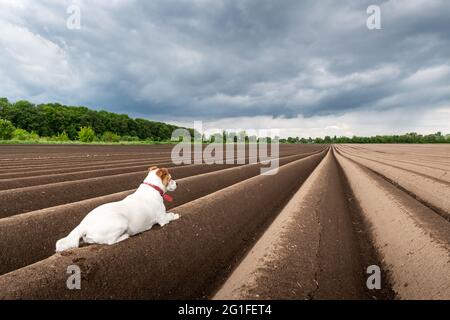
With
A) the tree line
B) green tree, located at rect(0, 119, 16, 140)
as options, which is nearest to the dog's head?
green tree, located at rect(0, 119, 16, 140)

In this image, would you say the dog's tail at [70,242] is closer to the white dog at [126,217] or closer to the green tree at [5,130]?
the white dog at [126,217]

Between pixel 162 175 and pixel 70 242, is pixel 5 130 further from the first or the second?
pixel 70 242

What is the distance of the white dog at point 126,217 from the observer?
3391 mm

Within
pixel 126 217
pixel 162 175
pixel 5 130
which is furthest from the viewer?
pixel 5 130

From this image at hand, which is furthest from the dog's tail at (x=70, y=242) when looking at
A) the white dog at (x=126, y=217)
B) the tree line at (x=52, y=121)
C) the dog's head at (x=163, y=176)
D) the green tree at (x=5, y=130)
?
the tree line at (x=52, y=121)

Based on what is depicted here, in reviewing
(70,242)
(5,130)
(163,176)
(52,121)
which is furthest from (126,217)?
(52,121)

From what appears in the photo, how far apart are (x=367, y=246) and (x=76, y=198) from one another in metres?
6.19

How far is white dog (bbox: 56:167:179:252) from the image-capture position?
11.1 feet

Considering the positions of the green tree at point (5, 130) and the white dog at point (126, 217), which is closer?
the white dog at point (126, 217)

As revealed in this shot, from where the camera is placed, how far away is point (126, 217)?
3.71 m

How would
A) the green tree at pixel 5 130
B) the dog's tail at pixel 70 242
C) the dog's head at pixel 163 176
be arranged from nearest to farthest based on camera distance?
the dog's tail at pixel 70 242 < the dog's head at pixel 163 176 < the green tree at pixel 5 130

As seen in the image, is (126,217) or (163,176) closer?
(126,217)
